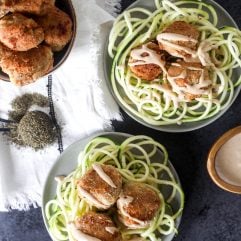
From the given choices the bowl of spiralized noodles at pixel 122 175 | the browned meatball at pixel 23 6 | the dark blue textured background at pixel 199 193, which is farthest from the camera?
the dark blue textured background at pixel 199 193

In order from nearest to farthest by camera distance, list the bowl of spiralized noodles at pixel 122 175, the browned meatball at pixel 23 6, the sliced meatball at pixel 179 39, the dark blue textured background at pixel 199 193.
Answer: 1. the browned meatball at pixel 23 6
2. the sliced meatball at pixel 179 39
3. the bowl of spiralized noodles at pixel 122 175
4. the dark blue textured background at pixel 199 193

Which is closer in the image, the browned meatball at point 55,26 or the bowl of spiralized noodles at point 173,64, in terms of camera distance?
the browned meatball at point 55,26

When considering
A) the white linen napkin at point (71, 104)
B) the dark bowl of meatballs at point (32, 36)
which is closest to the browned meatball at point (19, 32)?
the dark bowl of meatballs at point (32, 36)

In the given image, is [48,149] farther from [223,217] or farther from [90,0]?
[223,217]

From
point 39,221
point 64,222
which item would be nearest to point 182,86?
point 64,222

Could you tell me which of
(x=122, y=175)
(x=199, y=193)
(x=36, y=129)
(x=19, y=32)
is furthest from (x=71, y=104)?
(x=199, y=193)

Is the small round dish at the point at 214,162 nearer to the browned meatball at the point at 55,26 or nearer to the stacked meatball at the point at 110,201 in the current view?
the stacked meatball at the point at 110,201
